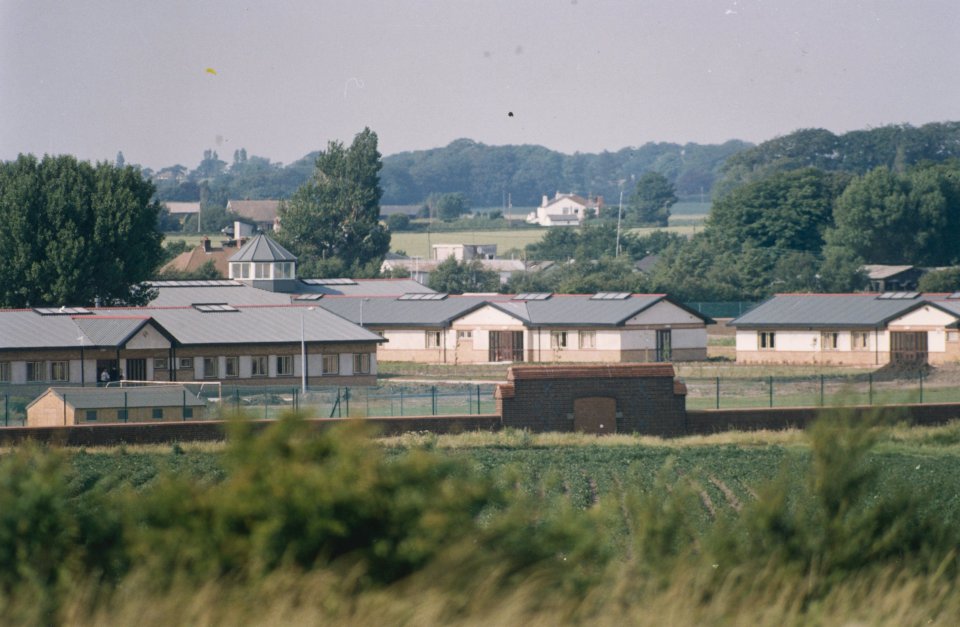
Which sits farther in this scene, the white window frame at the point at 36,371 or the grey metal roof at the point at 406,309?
the grey metal roof at the point at 406,309

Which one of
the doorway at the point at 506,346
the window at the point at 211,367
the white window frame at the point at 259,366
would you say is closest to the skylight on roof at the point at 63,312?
the window at the point at 211,367

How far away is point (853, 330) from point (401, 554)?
181 ft

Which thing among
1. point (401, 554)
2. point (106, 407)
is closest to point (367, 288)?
point (106, 407)

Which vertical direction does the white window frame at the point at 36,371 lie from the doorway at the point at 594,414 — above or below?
above

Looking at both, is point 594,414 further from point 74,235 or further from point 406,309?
point 74,235

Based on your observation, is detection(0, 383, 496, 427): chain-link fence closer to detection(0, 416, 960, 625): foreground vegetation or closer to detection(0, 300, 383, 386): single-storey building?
detection(0, 300, 383, 386): single-storey building

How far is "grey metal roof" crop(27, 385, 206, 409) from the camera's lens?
38062mm

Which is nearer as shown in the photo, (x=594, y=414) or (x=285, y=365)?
(x=594, y=414)

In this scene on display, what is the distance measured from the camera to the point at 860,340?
62.9 metres

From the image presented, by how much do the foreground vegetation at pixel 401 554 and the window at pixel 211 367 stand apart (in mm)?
41433

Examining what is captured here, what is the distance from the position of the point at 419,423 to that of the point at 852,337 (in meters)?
30.4

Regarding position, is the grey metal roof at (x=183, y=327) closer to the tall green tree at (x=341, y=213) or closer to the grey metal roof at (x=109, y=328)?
the grey metal roof at (x=109, y=328)

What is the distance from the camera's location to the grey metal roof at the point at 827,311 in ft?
204

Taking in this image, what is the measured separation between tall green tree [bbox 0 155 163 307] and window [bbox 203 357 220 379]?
1259 cm
